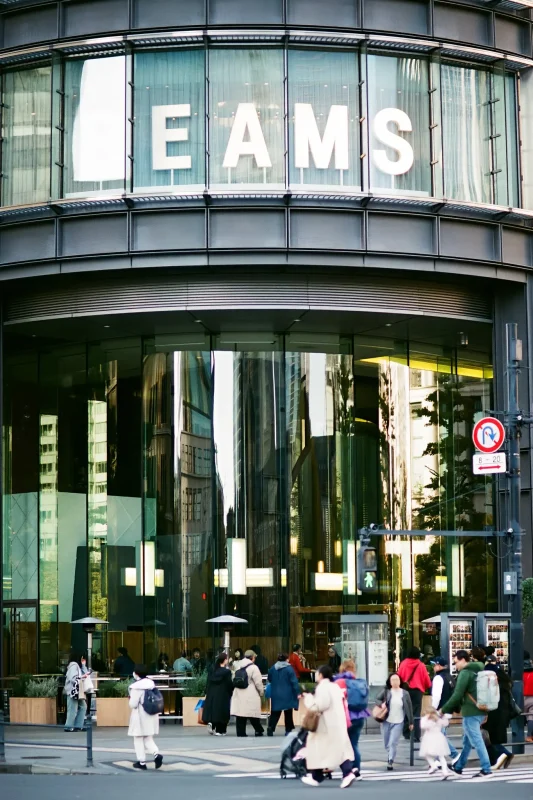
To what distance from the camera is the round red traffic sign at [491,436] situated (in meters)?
25.6

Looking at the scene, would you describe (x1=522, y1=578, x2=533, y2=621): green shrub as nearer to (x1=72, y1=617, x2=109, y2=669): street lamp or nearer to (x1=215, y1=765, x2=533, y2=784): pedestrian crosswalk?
(x1=215, y1=765, x2=533, y2=784): pedestrian crosswalk

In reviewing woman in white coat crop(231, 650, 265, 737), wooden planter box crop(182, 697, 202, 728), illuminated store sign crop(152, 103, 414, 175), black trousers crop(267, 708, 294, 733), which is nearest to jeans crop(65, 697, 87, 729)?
wooden planter box crop(182, 697, 202, 728)

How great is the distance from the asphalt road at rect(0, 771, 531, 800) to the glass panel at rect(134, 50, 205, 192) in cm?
1585

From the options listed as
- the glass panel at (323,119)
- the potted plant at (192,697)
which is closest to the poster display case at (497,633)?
the potted plant at (192,697)

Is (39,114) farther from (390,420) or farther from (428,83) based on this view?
(390,420)

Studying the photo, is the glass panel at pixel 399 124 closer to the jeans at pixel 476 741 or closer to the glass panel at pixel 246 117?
the glass panel at pixel 246 117

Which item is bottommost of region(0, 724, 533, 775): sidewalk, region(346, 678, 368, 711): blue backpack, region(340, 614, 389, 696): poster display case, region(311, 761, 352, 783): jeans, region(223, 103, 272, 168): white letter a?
region(0, 724, 533, 775): sidewalk

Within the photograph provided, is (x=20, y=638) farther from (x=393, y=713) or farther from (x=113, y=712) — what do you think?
(x=393, y=713)

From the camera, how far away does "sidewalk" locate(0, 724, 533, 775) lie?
21359 mm

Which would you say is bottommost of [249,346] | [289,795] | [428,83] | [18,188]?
[289,795]

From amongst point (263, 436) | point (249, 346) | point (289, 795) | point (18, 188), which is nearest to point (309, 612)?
point (263, 436)

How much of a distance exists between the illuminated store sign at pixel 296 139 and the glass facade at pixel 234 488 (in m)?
5.93

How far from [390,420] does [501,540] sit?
551 cm

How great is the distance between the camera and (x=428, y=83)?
3234 centimetres
